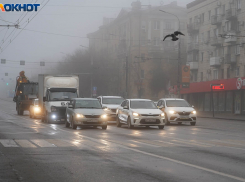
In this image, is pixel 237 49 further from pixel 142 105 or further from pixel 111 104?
pixel 142 105

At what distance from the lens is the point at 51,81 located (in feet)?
104

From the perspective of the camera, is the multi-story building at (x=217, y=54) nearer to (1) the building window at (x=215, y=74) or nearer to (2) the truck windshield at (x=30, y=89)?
(1) the building window at (x=215, y=74)

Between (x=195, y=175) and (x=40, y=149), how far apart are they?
559cm

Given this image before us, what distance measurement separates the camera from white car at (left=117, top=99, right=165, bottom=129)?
2359 cm

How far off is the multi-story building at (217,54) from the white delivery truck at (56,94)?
762 inches

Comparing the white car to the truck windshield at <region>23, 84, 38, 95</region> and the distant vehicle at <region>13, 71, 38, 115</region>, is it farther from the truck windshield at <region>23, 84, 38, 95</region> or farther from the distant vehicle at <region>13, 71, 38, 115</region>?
the truck windshield at <region>23, 84, 38, 95</region>

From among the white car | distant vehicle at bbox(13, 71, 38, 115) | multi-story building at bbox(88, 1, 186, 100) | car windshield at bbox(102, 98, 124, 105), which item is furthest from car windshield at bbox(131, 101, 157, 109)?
multi-story building at bbox(88, 1, 186, 100)

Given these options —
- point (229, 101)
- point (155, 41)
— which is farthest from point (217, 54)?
point (155, 41)

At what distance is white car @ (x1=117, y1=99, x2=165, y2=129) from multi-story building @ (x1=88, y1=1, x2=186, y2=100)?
200 ft

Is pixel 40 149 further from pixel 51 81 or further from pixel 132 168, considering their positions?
pixel 51 81

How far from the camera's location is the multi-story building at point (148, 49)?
87938 mm

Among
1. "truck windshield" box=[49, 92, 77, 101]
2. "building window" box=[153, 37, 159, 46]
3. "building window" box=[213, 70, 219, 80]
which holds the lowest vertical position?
"truck windshield" box=[49, 92, 77, 101]

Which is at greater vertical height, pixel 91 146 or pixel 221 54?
pixel 221 54

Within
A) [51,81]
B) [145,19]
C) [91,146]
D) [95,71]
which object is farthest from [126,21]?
[91,146]
